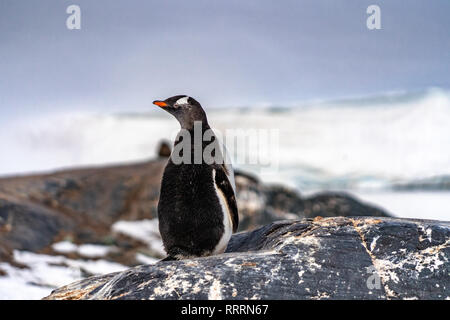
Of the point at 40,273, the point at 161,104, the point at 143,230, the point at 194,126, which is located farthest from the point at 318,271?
the point at 143,230

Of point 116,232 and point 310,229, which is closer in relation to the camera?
point 310,229

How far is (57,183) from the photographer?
15148 mm

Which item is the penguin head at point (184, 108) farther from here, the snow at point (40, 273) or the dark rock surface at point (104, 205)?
the dark rock surface at point (104, 205)

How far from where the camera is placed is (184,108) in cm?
501

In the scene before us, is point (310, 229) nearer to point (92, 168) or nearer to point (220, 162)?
point (220, 162)

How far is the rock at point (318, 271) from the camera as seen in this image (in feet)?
12.8

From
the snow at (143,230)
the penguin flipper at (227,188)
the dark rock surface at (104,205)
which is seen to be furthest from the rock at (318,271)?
the snow at (143,230)

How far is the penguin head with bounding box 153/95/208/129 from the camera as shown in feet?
16.4

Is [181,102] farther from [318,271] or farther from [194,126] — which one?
[318,271]

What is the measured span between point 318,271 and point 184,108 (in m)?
1.82

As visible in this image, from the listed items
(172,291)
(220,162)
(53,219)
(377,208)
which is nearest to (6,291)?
(53,219)

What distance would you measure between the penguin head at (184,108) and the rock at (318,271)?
1.28 m

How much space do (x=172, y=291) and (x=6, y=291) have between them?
→ 20.7ft
